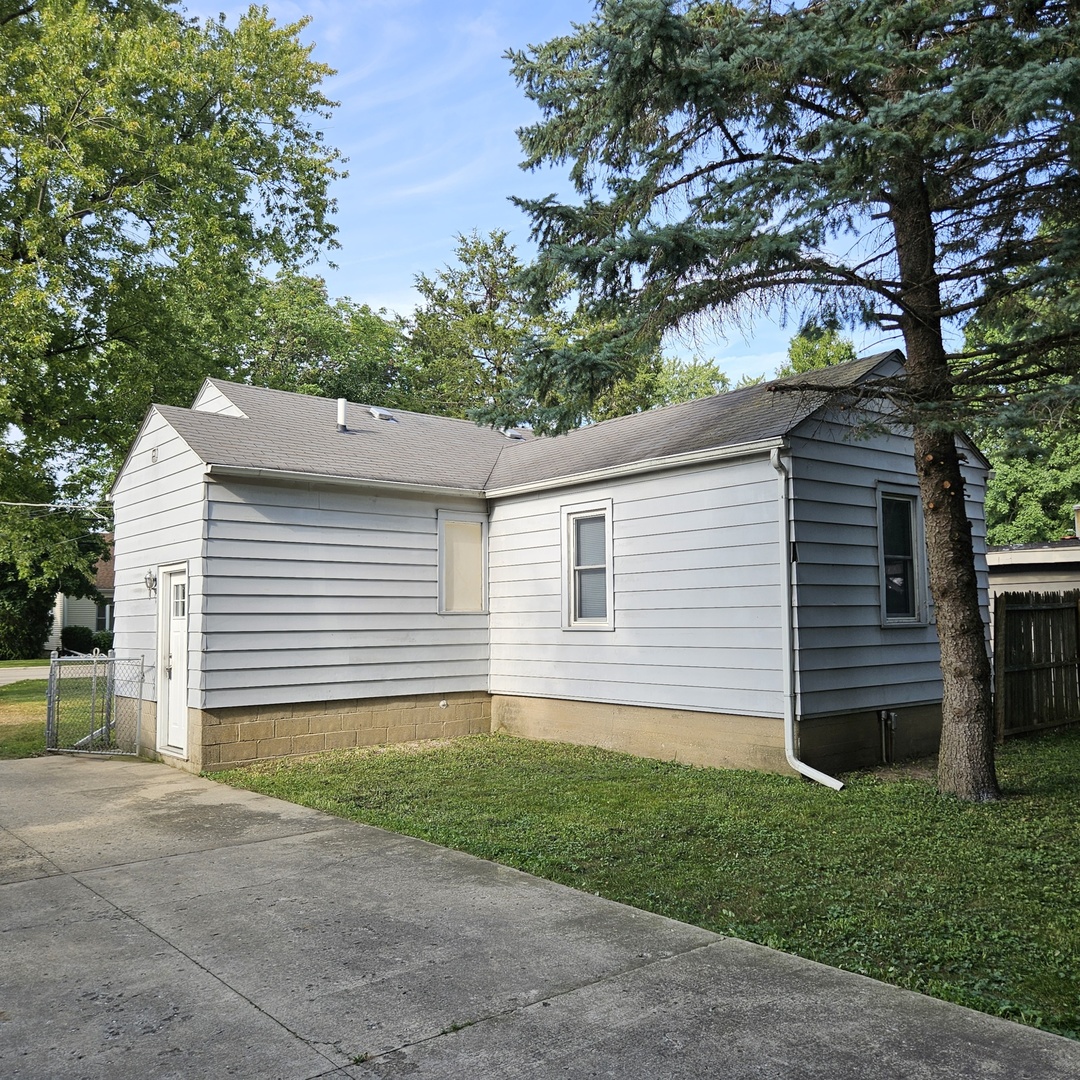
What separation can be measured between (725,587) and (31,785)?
7295 mm

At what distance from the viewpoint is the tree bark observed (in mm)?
7133

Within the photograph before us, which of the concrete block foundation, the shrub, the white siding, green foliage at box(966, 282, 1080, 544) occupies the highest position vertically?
the white siding

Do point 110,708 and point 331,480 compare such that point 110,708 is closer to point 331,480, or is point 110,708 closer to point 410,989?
point 331,480

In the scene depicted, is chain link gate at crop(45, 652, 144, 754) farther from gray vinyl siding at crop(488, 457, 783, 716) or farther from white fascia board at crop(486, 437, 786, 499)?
white fascia board at crop(486, 437, 786, 499)

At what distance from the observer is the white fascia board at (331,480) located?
936 centimetres

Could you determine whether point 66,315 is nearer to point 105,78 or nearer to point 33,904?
point 105,78

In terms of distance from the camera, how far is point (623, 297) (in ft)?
23.1

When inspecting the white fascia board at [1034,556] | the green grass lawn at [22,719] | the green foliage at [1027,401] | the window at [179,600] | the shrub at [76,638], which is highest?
the green foliage at [1027,401]

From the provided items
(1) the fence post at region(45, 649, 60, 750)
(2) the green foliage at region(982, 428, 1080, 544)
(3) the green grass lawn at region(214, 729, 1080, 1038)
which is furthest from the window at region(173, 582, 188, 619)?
(2) the green foliage at region(982, 428, 1080, 544)

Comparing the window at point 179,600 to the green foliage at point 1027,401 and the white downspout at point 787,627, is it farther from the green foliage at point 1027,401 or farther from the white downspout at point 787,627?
the green foliage at point 1027,401

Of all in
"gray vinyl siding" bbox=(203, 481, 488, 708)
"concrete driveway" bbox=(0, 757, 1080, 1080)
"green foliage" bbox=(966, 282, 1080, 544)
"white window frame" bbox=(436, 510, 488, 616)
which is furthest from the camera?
"white window frame" bbox=(436, 510, 488, 616)

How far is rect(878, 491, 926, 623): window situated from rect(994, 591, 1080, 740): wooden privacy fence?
113cm

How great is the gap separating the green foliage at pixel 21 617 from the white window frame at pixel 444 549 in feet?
78.5

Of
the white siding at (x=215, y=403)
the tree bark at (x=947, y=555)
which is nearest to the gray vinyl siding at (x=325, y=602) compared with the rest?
the white siding at (x=215, y=403)
